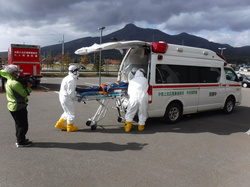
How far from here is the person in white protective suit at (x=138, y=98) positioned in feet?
19.1

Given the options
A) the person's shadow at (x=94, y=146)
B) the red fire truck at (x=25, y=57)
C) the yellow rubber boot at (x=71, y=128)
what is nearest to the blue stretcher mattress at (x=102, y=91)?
the yellow rubber boot at (x=71, y=128)

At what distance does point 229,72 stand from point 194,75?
2283 millimetres

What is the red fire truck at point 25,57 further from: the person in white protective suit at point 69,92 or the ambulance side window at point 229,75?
the ambulance side window at point 229,75

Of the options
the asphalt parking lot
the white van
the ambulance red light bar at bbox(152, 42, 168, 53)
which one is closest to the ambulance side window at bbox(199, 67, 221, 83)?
the white van

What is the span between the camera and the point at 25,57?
1497 cm

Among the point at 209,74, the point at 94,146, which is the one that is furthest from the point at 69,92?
the point at 209,74

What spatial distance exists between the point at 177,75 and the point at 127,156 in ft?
11.1

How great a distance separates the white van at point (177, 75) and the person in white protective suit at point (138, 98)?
0.21m

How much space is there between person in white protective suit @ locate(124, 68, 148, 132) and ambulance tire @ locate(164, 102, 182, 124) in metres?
0.98

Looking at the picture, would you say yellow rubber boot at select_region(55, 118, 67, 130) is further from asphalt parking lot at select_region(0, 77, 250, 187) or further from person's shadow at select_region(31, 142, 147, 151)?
person's shadow at select_region(31, 142, 147, 151)

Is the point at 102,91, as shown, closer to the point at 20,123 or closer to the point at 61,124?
the point at 61,124

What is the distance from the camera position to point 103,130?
595cm

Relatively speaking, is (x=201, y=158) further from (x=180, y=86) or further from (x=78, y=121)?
(x=78, y=121)

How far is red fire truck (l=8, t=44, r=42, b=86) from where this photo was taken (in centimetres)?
1472
